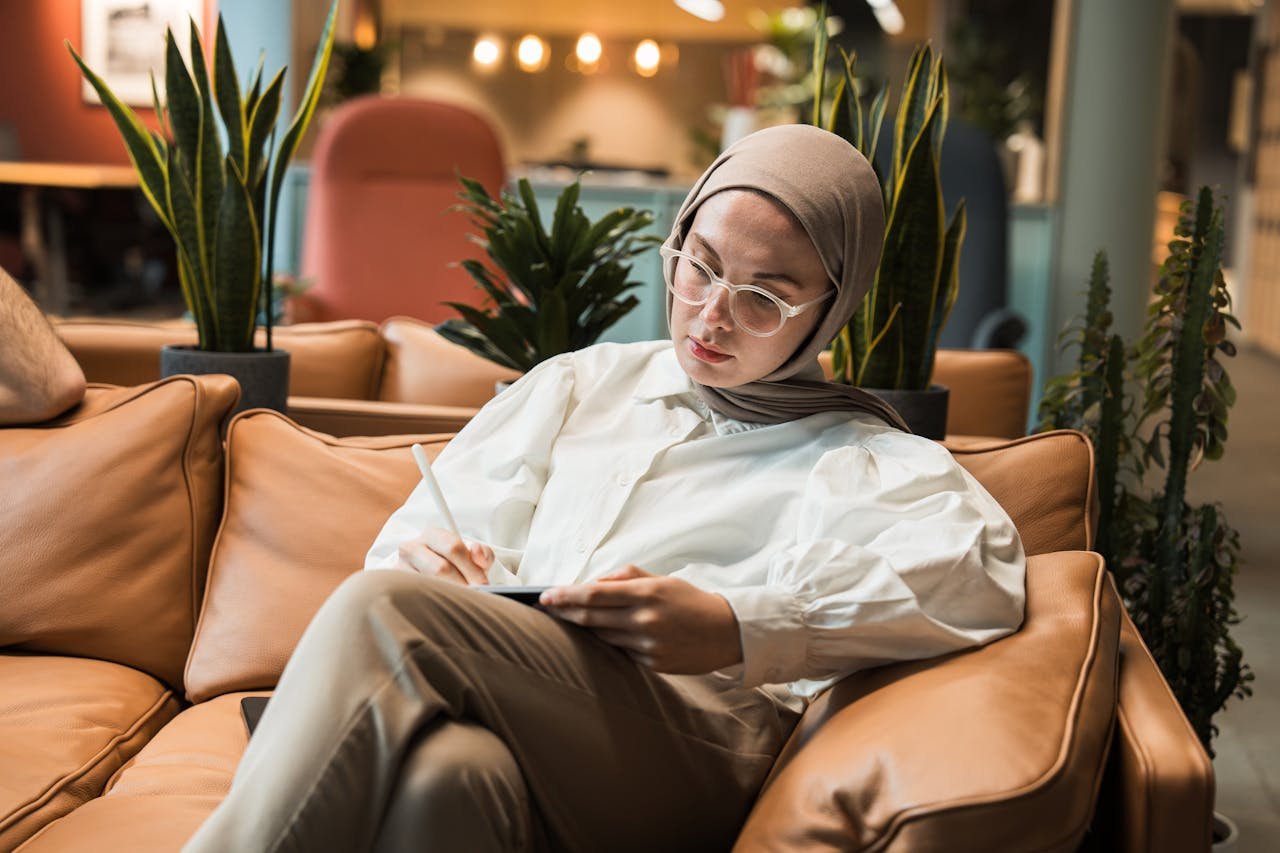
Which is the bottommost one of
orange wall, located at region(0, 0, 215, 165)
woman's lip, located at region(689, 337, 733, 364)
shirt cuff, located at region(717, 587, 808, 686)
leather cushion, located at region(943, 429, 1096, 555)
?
shirt cuff, located at region(717, 587, 808, 686)

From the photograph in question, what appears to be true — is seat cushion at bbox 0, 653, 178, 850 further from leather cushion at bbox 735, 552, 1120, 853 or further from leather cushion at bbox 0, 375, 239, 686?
leather cushion at bbox 735, 552, 1120, 853

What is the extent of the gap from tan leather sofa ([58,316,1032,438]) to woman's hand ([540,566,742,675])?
1359mm

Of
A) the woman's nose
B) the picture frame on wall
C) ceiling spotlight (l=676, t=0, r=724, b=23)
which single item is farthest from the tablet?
→ ceiling spotlight (l=676, t=0, r=724, b=23)

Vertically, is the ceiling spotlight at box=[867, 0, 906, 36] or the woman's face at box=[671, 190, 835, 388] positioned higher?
the ceiling spotlight at box=[867, 0, 906, 36]

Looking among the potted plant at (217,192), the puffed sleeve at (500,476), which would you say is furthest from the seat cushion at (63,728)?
the potted plant at (217,192)

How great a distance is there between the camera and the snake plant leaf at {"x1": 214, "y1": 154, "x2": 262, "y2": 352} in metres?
2.48

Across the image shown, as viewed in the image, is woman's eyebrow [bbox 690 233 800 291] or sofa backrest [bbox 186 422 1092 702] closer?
woman's eyebrow [bbox 690 233 800 291]

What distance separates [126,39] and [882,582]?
32.0 ft

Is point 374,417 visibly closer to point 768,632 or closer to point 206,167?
point 206,167

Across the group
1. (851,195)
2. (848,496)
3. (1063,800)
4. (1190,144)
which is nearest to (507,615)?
(848,496)

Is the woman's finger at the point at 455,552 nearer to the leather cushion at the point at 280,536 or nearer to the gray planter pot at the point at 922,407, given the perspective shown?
the leather cushion at the point at 280,536

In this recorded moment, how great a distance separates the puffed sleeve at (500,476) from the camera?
1755 millimetres

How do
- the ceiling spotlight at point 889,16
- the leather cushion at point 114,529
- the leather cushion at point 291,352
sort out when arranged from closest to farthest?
the leather cushion at point 114,529
the leather cushion at point 291,352
the ceiling spotlight at point 889,16

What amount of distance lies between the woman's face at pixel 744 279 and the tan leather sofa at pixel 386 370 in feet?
3.54
